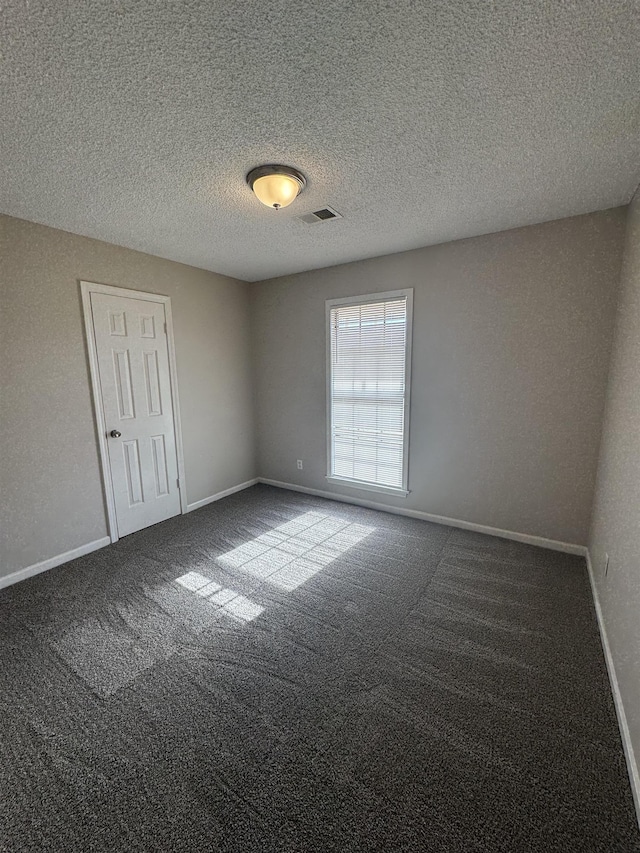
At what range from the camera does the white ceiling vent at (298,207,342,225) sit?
2.35m

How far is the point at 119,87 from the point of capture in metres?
1.31

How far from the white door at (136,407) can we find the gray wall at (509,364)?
71.1 inches

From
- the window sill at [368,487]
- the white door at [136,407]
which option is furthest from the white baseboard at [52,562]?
the window sill at [368,487]

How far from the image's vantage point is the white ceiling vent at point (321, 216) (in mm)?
2354

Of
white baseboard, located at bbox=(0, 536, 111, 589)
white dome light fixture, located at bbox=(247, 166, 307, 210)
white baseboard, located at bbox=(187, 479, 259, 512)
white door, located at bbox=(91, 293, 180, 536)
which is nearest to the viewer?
white dome light fixture, located at bbox=(247, 166, 307, 210)

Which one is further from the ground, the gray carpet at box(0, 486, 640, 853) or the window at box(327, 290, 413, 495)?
the window at box(327, 290, 413, 495)

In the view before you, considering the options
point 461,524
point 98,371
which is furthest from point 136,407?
point 461,524

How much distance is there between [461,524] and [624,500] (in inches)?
62.1

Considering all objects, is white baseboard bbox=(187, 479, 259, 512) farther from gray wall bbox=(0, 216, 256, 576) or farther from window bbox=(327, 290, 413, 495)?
window bbox=(327, 290, 413, 495)

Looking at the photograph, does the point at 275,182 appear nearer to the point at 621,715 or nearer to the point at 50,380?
the point at 50,380

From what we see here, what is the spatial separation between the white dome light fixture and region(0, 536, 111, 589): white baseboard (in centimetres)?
298

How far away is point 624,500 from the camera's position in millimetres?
1735

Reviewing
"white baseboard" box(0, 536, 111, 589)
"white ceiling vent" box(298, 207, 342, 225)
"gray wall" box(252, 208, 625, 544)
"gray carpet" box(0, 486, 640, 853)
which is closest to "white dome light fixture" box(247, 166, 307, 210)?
"white ceiling vent" box(298, 207, 342, 225)

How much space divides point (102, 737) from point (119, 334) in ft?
9.06
